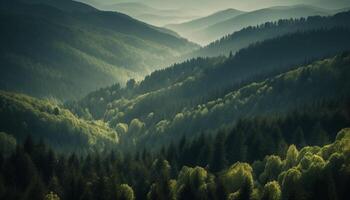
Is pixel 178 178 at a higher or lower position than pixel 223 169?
lower

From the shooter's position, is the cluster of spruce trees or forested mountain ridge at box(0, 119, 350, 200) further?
the cluster of spruce trees

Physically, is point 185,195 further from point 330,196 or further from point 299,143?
point 299,143

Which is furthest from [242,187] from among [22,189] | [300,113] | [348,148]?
[300,113]

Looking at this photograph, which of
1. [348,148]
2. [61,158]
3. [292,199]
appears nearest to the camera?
[292,199]

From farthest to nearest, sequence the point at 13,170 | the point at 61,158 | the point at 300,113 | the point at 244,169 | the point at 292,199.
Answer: the point at 300,113, the point at 61,158, the point at 13,170, the point at 244,169, the point at 292,199

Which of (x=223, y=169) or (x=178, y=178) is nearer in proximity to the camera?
(x=178, y=178)

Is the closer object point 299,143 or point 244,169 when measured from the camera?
point 244,169

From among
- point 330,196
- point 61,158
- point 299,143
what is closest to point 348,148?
point 330,196

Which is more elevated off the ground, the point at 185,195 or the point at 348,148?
the point at 348,148

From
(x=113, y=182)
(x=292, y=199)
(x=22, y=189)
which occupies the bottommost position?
(x=22, y=189)

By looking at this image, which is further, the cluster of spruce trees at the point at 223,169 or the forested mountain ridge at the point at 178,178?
the cluster of spruce trees at the point at 223,169

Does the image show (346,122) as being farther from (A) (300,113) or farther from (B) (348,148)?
(B) (348,148)
